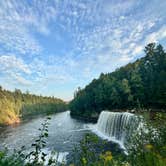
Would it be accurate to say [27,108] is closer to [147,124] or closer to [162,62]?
[162,62]

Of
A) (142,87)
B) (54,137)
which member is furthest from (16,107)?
(54,137)

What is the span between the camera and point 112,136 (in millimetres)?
25859

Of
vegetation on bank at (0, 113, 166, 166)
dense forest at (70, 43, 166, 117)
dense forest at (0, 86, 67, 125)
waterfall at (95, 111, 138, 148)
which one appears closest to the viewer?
vegetation on bank at (0, 113, 166, 166)

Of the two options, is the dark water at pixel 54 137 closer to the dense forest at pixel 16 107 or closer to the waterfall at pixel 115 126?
the waterfall at pixel 115 126

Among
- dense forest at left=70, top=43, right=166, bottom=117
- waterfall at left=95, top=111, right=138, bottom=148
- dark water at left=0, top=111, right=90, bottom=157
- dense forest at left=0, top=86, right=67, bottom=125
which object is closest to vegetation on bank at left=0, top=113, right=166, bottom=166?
dark water at left=0, top=111, right=90, bottom=157

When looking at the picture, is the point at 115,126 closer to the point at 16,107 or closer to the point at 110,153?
the point at 110,153

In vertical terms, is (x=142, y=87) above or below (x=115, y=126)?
above

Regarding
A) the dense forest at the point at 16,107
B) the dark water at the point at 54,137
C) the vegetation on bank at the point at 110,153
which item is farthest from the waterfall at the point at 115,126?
the dense forest at the point at 16,107

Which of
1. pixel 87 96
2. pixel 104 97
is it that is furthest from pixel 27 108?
pixel 104 97

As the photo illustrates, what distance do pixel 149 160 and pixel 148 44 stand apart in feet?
144

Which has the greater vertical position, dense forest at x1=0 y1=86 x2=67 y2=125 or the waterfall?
dense forest at x1=0 y1=86 x2=67 y2=125

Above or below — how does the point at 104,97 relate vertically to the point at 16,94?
below

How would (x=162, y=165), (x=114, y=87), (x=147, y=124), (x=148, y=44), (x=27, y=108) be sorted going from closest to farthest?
(x=162, y=165) → (x=147, y=124) → (x=148, y=44) → (x=114, y=87) → (x=27, y=108)

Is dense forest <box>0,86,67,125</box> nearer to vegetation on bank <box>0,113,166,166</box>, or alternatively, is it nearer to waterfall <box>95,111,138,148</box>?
waterfall <box>95,111,138,148</box>
